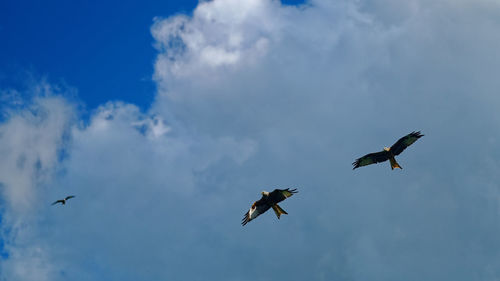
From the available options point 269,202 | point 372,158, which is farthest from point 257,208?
point 372,158

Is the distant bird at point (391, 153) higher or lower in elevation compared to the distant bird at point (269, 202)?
higher

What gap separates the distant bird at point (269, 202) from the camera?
173ft

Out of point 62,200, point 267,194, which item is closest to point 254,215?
point 267,194

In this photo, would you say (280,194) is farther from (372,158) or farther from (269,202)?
(372,158)

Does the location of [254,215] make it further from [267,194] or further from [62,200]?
[62,200]

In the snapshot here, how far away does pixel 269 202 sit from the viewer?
54.1 metres

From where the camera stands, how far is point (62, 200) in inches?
3701

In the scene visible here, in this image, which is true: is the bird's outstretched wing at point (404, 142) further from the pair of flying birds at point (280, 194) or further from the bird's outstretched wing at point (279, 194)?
the bird's outstretched wing at point (279, 194)

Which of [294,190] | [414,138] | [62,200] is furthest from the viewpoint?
[62,200]

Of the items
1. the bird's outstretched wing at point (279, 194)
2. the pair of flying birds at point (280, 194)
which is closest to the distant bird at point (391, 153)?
the pair of flying birds at point (280, 194)

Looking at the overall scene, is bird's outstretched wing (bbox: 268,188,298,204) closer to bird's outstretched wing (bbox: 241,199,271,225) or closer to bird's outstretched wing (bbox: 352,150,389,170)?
bird's outstretched wing (bbox: 241,199,271,225)

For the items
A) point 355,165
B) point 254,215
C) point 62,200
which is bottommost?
point 254,215

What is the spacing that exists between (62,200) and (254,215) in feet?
173

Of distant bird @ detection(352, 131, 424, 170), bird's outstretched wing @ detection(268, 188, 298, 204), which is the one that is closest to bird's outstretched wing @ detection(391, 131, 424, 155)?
distant bird @ detection(352, 131, 424, 170)
